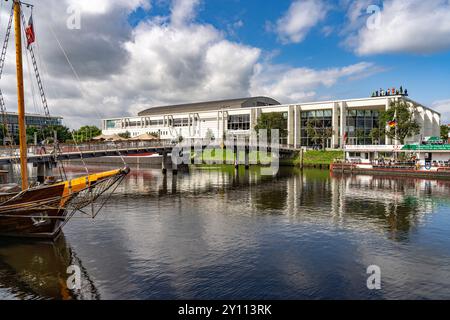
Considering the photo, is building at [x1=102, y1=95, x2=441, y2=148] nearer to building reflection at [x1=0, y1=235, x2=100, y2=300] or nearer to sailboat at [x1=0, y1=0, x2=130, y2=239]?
sailboat at [x1=0, y1=0, x2=130, y2=239]

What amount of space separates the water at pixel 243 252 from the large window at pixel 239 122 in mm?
96700

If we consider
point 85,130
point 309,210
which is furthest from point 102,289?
point 85,130

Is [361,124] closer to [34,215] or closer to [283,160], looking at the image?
[283,160]

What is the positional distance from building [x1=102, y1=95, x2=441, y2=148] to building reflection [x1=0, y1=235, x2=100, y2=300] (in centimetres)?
8817

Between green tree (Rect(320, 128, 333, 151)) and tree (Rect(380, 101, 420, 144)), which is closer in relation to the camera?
tree (Rect(380, 101, 420, 144))

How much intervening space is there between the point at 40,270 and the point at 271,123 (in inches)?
4180

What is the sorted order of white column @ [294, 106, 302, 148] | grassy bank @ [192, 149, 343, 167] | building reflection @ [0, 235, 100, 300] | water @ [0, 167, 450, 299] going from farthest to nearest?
white column @ [294, 106, 302, 148] < grassy bank @ [192, 149, 343, 167] < water @ [0, 167, 450, 299] < building reflection @ [0, 235, 100, 300]

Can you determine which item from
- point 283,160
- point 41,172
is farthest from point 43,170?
point 283,160

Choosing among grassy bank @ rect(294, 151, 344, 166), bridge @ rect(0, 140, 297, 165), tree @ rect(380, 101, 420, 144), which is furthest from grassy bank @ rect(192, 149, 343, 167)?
bridge @ rect(0, 140, 297, 165)

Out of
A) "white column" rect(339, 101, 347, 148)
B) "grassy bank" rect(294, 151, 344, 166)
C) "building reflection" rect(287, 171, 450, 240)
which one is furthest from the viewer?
"white column" rect(339, 101, 347, 148)

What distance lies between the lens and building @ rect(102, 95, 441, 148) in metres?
116

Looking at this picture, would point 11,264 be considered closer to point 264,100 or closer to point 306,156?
point 306,156

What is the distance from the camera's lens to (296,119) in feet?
417

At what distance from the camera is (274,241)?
27.9 m
